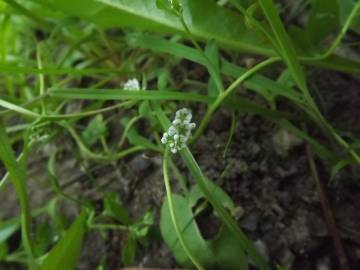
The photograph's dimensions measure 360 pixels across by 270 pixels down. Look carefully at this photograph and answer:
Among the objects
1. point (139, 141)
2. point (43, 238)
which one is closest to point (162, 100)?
point (139, 141)

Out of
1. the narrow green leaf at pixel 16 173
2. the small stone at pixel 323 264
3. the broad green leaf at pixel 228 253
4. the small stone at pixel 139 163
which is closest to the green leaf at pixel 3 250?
the narrow green leaf at pixel 16 173

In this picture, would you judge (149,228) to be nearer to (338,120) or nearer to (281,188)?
(281,188)

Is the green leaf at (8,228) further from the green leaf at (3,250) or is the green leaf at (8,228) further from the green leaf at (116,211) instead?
the green leaf at (116,211)

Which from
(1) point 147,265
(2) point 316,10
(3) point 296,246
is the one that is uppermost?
(2) point 316,10

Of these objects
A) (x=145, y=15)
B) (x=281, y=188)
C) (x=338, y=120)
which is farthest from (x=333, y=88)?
(x=145, y=15)

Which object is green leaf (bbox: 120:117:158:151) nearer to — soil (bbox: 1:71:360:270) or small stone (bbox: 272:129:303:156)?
soil (bbox: 1:71:360:270)

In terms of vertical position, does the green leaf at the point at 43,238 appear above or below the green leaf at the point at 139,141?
below
